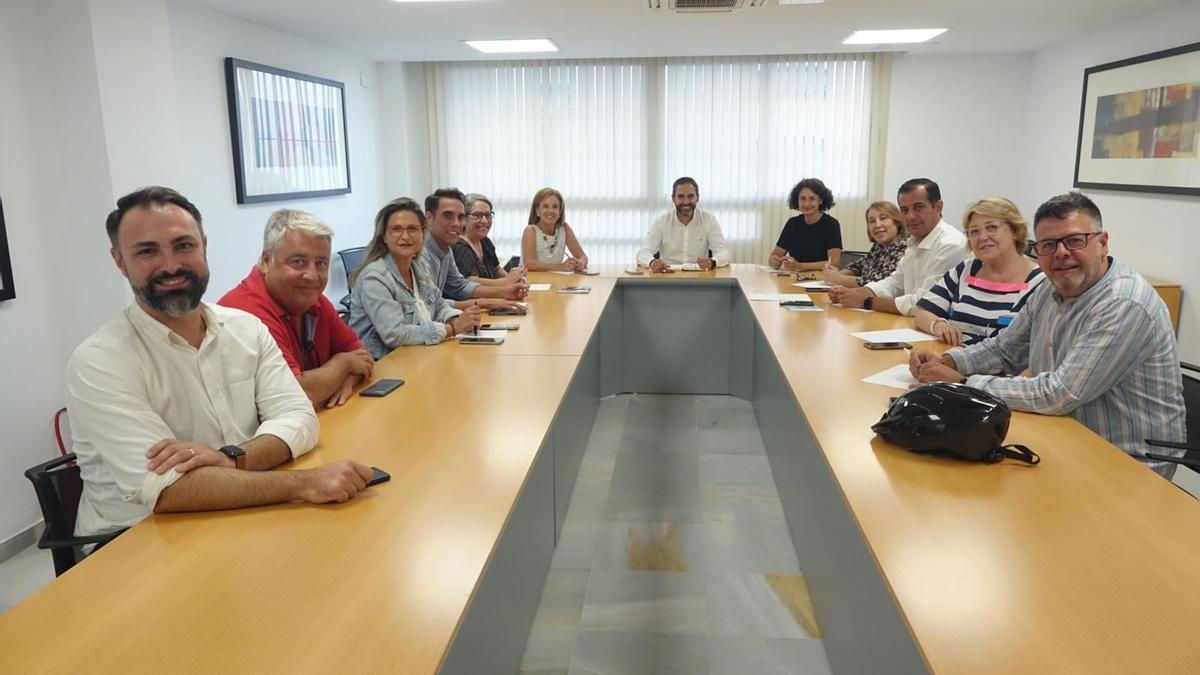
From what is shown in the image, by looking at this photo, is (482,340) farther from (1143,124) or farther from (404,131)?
(404,131)

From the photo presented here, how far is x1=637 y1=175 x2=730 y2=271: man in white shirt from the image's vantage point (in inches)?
221

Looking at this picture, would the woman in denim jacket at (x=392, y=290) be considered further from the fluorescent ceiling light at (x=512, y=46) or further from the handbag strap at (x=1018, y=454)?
the fluorescent ceiling light at (x=512, y=46)

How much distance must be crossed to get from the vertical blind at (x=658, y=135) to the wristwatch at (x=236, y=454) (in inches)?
234

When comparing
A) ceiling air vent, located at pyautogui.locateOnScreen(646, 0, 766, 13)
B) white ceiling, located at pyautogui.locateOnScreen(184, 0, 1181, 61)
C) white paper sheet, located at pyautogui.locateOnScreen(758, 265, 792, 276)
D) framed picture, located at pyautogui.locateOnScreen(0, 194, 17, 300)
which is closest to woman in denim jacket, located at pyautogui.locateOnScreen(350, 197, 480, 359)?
framed picture, located at pyautogui.locateOnScreen(0, 194, 17, 300)

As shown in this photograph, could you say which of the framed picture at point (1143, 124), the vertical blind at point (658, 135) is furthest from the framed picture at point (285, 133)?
the framed picture at point (1143, 124)

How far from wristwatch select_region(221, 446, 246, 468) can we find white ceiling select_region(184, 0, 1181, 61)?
3.45m

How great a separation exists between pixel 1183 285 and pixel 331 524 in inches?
198

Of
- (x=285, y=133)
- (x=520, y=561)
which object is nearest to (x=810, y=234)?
(x=285, y=133)

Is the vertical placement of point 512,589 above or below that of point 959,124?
below

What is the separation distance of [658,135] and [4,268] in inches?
209

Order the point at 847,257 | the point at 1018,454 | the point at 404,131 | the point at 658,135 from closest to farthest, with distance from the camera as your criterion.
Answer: the point at 1018,454 < the point at 847,257 < the point at 658,135 < the point at 404,131

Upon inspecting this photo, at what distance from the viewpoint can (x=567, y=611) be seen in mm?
2572

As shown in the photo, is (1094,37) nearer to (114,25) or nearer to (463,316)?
(463,316)

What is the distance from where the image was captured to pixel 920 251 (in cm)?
386
